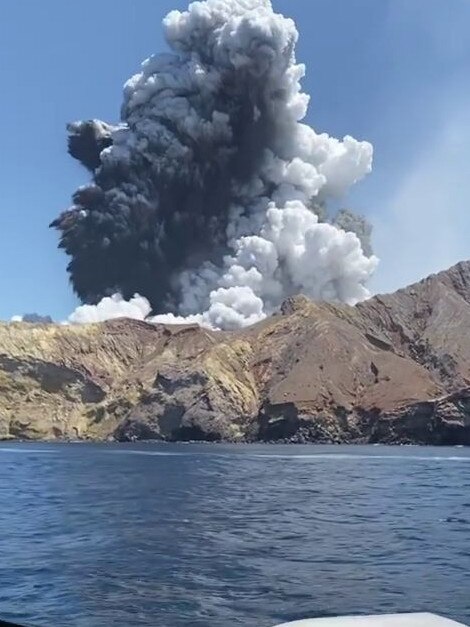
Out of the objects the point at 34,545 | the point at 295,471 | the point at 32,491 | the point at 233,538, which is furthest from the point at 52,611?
the point at 295,471

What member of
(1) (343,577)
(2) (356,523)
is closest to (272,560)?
(1) (343,577)

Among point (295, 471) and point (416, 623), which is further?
point (295, 471)

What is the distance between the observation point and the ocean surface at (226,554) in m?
23.6

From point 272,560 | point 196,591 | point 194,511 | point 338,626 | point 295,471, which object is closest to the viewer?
point 338,626

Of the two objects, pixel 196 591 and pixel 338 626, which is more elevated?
pixel 338 626

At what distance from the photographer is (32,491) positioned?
61.8 meters

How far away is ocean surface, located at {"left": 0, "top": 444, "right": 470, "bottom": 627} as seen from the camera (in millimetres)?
23641

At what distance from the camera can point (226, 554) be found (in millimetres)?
32219

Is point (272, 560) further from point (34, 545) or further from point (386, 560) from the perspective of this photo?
point (34, 545)

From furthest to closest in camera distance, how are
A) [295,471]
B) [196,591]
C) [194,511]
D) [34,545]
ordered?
[295,471]
[194,511]
[34,545]
[196,591]

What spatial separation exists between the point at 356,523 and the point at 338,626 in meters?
32.7

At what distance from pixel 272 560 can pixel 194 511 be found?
16643mm

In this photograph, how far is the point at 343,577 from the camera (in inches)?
1088

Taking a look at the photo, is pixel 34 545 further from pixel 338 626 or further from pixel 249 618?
pixel 338 626
